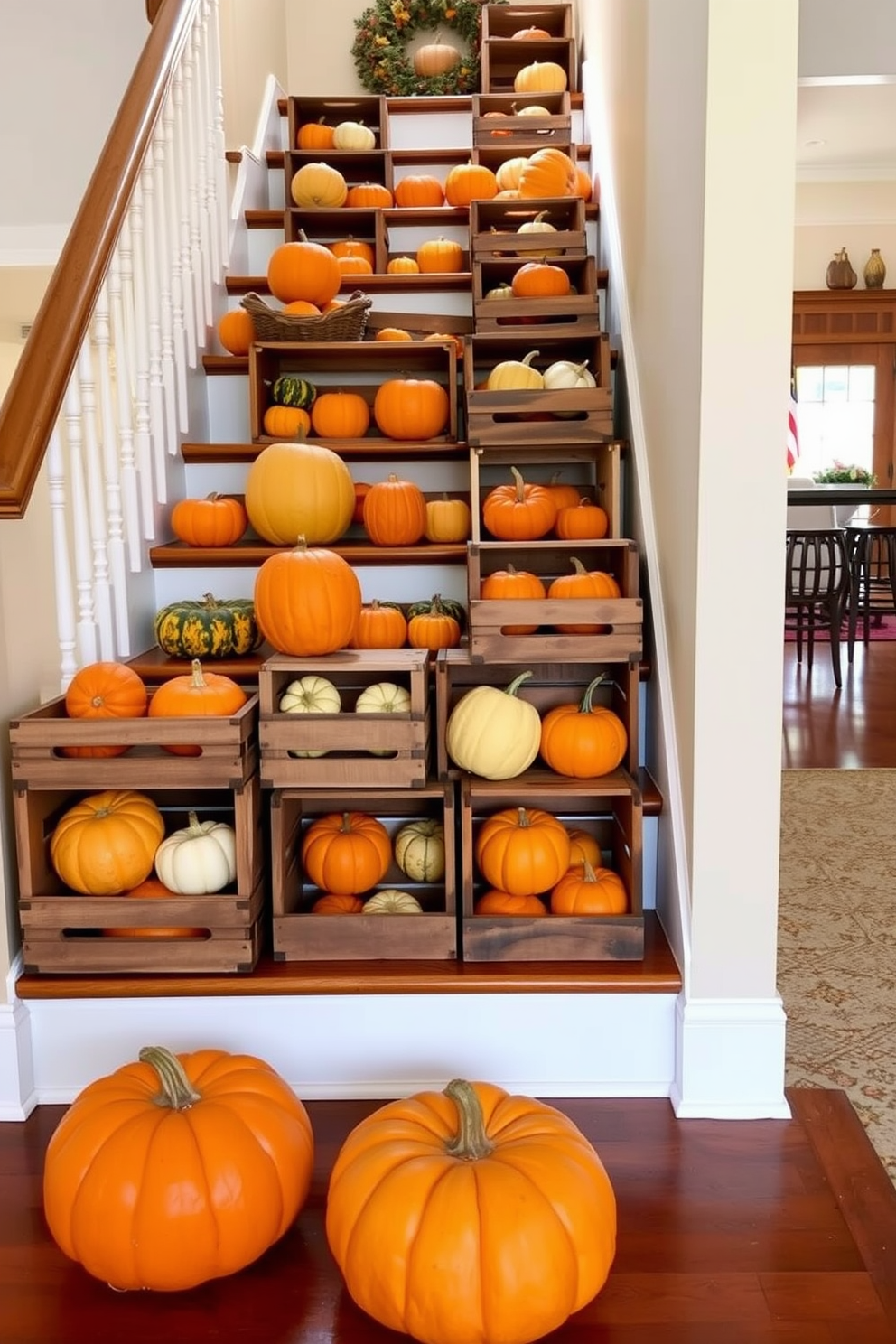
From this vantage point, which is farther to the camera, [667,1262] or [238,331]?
[238,331]

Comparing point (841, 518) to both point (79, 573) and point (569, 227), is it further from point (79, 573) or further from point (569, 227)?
point (79, 573)

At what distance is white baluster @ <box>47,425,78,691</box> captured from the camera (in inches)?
82.4

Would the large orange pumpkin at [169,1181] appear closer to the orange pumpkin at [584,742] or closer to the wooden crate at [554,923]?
the wooden crate at [554,923]

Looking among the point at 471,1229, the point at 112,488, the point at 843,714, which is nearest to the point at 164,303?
the point at 112,488

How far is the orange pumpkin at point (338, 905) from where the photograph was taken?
2059 millimetres

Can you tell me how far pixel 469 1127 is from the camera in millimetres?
1406

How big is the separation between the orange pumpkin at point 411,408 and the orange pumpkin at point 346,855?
1.14 metres

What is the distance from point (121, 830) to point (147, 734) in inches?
6.5

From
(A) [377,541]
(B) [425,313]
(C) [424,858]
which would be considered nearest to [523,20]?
(B) [425,313]

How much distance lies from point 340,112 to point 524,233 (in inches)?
62.0

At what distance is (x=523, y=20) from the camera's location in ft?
15.7

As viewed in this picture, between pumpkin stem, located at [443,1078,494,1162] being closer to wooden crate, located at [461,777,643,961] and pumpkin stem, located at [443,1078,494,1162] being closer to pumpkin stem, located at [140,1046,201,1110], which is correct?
pumpkin stem, located at [140,1046,201,1110]

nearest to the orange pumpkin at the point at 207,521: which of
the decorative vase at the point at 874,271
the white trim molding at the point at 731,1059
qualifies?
the white trim molding at the point at 731,1059

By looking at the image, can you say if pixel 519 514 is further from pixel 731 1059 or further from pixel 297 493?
pixel 731 1059
